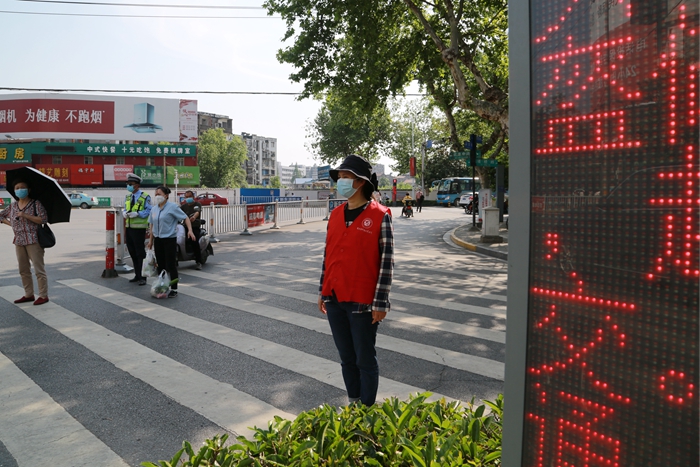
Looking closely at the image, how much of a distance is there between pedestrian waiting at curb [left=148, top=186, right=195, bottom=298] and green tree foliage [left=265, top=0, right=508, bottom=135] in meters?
11.9

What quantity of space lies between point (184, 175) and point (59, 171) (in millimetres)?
12830

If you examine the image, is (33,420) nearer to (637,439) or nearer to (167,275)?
(637,439)

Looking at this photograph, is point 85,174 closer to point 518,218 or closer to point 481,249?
point 481,249

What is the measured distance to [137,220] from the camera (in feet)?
31.4

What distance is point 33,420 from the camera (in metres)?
3.86

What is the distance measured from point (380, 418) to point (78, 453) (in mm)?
1939

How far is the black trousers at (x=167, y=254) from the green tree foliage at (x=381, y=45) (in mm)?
12206

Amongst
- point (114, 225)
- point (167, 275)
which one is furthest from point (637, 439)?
point (114, 225)

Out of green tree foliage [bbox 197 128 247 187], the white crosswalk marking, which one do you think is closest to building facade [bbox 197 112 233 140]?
green tree foliage [bbox 197 128 247 187]

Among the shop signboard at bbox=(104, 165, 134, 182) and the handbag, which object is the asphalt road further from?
the shop signboard at bbox=(104, 165, 134, 182)

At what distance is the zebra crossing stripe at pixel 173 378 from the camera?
3.92 m

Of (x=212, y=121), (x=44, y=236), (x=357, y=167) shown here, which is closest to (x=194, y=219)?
(x=44, y=236)

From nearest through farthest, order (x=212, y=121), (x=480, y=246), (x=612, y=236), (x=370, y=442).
Answer: (x=612, y=236) → (x=370, y=442) → (x=480, y=246) → (x=212, y=121)

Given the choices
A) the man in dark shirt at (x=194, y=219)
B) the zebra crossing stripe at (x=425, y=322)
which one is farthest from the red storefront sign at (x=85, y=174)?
the zebra crossing stripe at (x=425, y=322)
